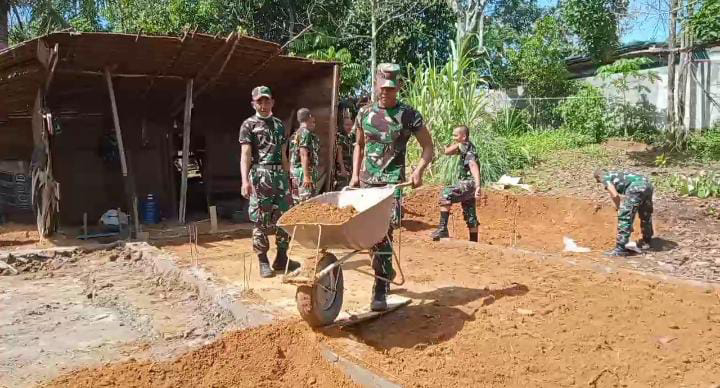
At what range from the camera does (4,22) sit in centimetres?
1461

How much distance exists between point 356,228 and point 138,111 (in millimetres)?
8179

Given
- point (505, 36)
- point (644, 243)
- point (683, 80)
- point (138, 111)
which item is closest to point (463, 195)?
point (644, 243)

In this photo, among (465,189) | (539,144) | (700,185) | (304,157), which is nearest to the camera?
(304,157)

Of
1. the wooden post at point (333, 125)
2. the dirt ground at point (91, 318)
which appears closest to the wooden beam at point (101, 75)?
the wooden post at point (333, 125)

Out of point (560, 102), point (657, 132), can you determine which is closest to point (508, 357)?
point (657, 132)

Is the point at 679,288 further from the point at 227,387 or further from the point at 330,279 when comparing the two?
the point at 227,387

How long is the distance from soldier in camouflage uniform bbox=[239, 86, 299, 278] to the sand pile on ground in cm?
206

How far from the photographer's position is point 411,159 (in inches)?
521

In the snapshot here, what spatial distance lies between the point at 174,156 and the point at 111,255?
4.53 metres

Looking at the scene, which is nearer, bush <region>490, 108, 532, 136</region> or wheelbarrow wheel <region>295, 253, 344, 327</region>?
wheelbarrow wheel <region>295, 253, 344, 327</region>

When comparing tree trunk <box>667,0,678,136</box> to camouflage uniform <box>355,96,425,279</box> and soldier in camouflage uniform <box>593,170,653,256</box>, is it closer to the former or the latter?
soldier in camouflage uniform <box>593,170,653,256</box>

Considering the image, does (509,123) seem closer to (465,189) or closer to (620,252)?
(465,189)

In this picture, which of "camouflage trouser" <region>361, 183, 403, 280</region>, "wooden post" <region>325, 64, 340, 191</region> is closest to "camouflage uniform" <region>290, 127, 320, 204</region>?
"wooden post" <region>325, 64, 340, 191</region>

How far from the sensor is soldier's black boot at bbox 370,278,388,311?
467 cm
